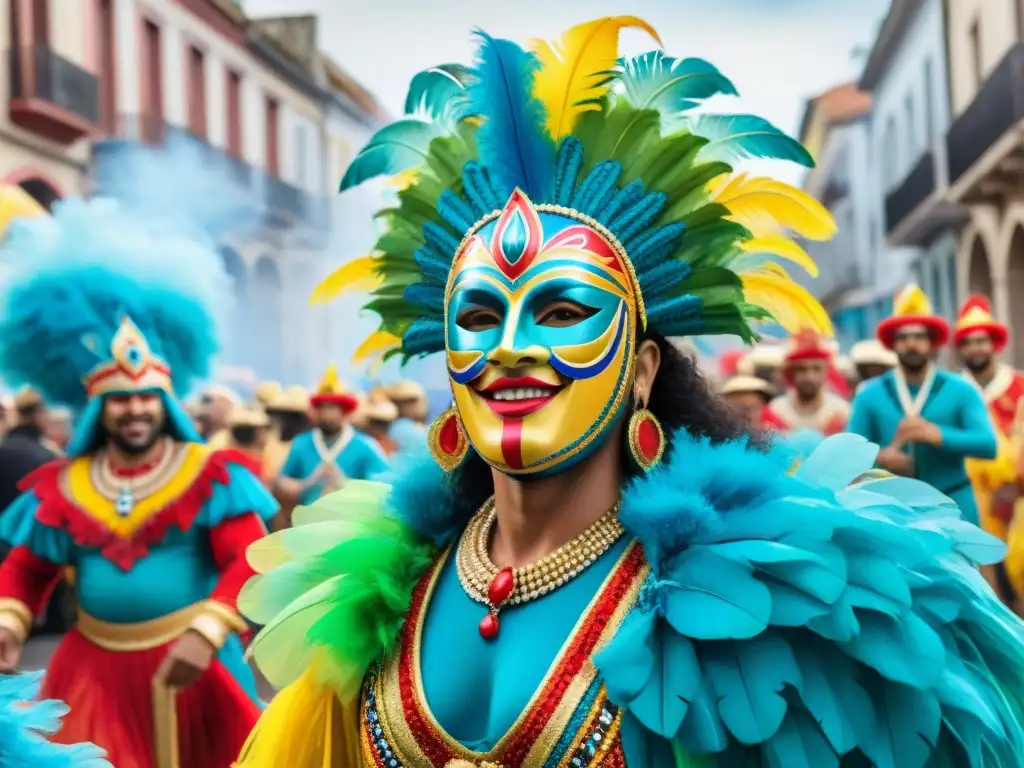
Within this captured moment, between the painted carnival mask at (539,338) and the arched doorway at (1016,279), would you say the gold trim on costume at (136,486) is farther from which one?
the arched doorway at (1016,279)

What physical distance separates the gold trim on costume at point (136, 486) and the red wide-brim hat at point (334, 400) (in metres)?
4.47

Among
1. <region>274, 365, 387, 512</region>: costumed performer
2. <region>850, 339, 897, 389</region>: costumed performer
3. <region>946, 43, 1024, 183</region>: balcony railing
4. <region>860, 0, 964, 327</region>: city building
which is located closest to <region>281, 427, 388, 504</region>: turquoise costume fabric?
<region>274, 365, 387, 512</region>: costumed performer

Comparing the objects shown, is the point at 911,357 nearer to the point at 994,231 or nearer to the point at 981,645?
the point at 981,645

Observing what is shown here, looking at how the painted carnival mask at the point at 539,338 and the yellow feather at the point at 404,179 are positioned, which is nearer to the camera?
the painted carnival mask at the point at 539,338

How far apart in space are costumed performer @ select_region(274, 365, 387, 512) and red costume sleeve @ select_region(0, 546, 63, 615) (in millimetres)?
4121

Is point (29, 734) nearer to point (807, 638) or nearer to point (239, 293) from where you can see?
point (807, 638)

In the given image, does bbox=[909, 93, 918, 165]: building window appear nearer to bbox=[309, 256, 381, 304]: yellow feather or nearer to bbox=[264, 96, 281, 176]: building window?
bbox=[264, 96, 281, 176]: building window

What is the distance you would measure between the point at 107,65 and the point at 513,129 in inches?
590

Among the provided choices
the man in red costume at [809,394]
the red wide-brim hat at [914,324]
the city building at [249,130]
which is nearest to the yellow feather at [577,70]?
the red wide-brim hat at [914,324]

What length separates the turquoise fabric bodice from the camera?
2.40 m

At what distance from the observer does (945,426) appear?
6.30 m

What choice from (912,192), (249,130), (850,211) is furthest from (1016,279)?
(850,211)

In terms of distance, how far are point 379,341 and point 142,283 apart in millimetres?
2395

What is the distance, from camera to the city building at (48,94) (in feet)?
45.7
